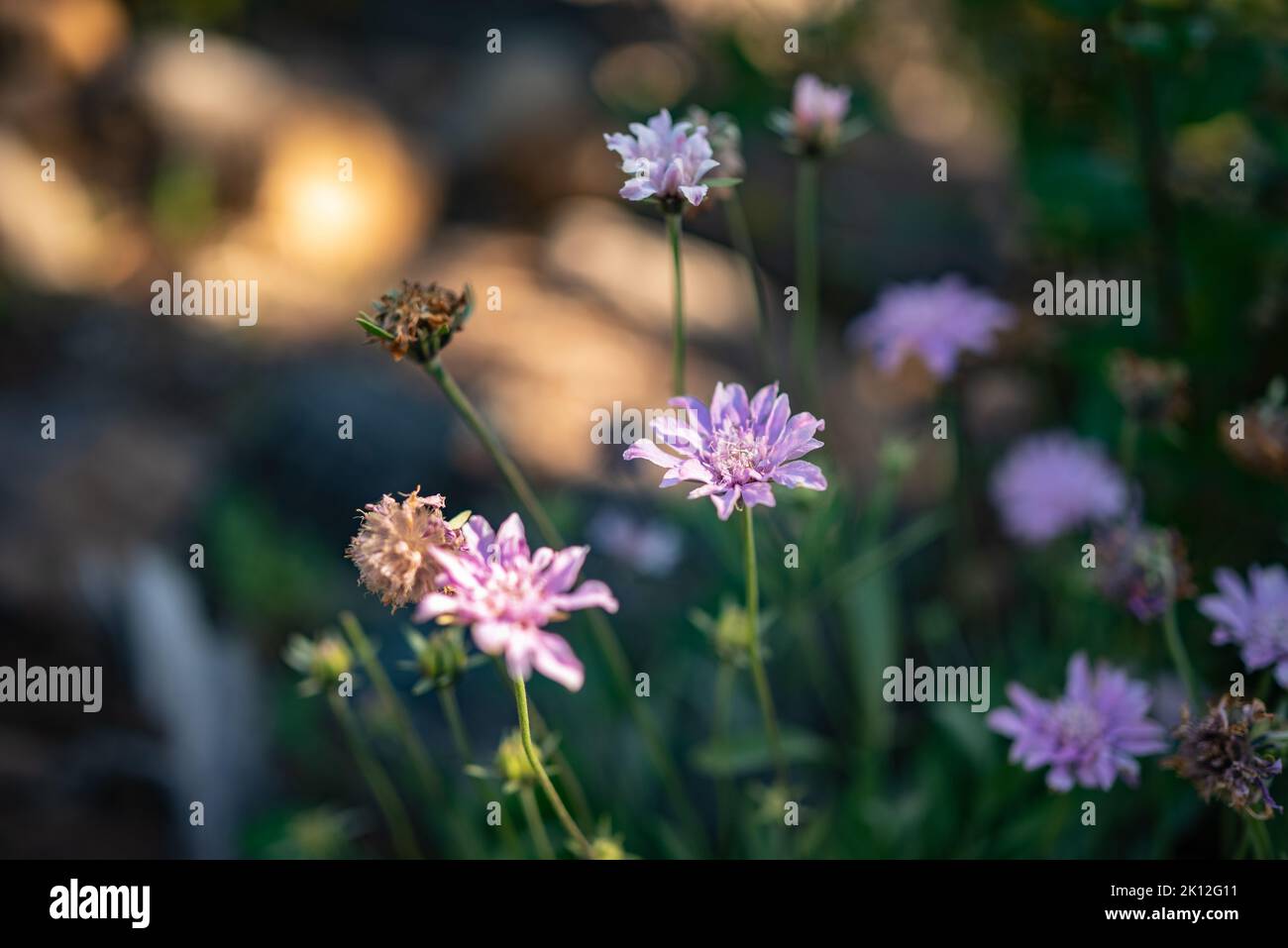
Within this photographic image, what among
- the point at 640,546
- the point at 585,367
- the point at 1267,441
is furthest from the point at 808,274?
the point at 1267,441

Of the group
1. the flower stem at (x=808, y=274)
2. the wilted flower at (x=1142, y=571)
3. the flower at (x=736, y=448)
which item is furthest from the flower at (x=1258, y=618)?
the flower stem at (x=808, y=274)

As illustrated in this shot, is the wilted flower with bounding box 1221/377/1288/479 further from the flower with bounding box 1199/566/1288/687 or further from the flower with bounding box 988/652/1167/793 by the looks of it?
the flower with bounding box 988/652/1167/793

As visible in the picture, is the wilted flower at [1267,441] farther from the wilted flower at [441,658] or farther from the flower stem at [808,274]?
the flower stem at [808,274]

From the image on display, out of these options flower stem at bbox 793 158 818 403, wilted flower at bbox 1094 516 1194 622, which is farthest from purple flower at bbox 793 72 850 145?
flower stem at bbox 793 158 818 403
